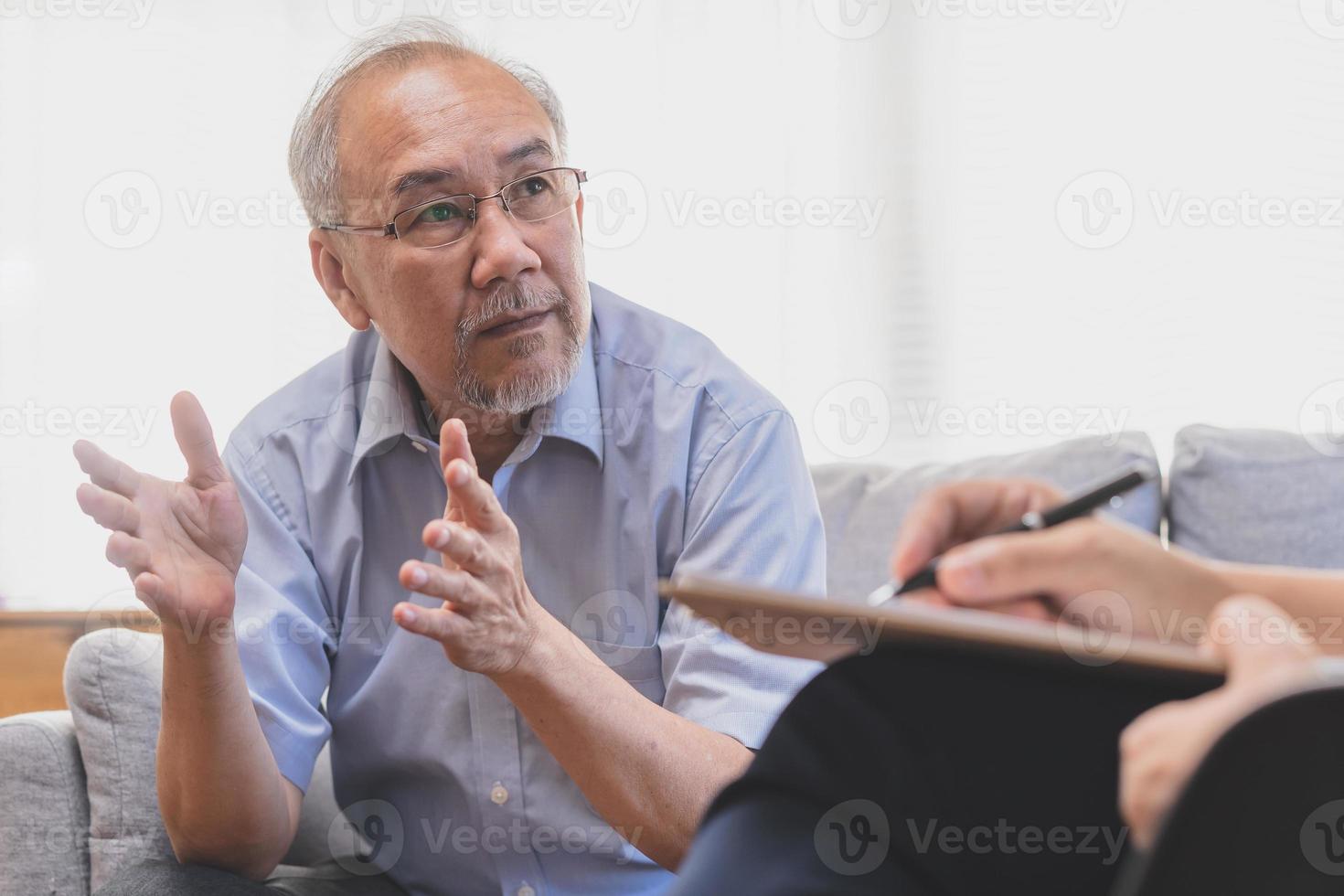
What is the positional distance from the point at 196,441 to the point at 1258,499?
1.39 m

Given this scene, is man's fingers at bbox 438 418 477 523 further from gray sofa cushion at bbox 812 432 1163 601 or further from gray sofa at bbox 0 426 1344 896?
gray sofa cushion at bbox 812 432 1163 601

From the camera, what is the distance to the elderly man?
1.18 metres

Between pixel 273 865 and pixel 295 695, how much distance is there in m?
0.20

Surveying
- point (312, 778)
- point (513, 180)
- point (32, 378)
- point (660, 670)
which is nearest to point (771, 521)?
point (660, 670)

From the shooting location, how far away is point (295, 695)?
136 cm

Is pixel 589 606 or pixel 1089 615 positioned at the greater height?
pixel 1089 615

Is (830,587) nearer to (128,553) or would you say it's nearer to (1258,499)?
(1258,499)

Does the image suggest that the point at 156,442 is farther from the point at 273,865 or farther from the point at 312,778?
the point at 273,865

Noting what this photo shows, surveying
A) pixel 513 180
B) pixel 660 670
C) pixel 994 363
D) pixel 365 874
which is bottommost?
pixel 365 874

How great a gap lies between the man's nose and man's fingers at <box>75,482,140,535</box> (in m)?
0.48

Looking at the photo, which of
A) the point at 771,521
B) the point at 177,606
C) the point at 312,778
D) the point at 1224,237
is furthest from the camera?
the point at 1224,237

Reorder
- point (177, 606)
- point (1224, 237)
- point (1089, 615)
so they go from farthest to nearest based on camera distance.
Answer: point (1224, 237), point (177, 606), point (1089, 615)

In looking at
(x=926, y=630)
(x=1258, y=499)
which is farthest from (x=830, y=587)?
(x=926, y=630)

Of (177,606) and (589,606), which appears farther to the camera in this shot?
(589,606)
